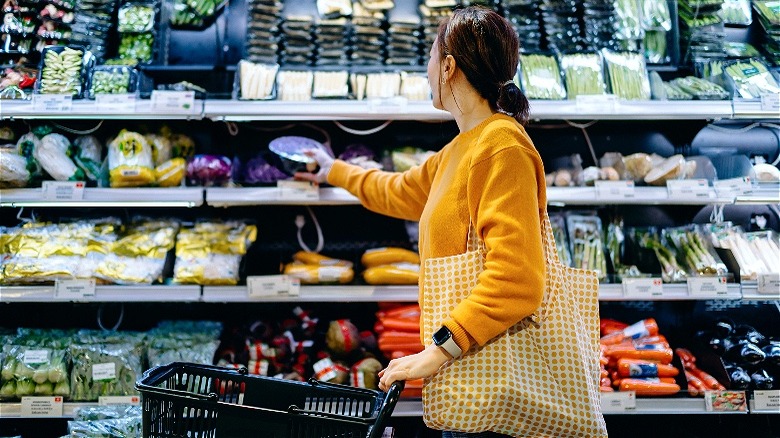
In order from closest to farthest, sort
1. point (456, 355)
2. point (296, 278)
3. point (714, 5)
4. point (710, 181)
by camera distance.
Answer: point (456, 355)
point (296, 278)
point (710, 181)
point (714, 5)

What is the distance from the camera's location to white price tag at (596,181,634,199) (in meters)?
2.73

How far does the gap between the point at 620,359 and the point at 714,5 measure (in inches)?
72.2

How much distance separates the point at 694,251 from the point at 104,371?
8.70 ft

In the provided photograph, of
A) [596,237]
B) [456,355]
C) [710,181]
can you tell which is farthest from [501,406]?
[710,181]

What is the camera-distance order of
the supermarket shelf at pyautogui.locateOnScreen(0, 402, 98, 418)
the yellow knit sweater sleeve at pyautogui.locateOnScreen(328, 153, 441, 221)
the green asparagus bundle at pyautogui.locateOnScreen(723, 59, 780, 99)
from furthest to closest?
the green asparagus bundle at pyautogui.locateOnScreen(723, 59, 780, 99)
the supermarket shelf at pyautogui.locateOnScreen(0, 402, 98, 418)
the yellow knit sweater sleeve at pyautogui.locateOnScreen(328, 153, 441, 221)

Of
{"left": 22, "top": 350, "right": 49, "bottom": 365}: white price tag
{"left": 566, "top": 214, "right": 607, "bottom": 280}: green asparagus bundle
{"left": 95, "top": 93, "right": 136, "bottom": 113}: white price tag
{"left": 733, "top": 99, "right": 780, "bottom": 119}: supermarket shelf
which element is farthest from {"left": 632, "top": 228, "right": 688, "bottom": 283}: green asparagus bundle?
{"left": 22, "top": 350, "right": 49, "bottom": 365}: white price tag

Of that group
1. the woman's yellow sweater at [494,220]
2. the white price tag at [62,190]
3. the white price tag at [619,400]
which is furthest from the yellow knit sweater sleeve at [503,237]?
the white price tag at [62,190]

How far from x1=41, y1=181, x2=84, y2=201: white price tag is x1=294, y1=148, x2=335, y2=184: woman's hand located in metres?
0.92

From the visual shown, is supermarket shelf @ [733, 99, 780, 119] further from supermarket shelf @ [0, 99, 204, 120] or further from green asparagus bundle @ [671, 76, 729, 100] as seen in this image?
supermarket shelf @ [0, 99, 204, 120]

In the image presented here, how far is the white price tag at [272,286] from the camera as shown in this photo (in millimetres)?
2641

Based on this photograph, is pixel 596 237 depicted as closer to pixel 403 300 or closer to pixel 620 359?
pixel 620 359

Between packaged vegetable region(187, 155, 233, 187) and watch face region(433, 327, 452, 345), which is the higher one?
packaged vegetable region(187, 155, 233, 187)

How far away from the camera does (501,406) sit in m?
1.49

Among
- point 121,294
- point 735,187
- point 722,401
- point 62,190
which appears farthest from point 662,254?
point 62,190
